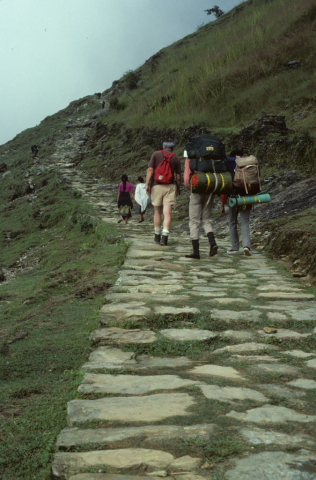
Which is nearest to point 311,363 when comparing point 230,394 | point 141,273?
point 230,394

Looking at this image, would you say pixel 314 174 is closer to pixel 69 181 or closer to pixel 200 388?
pixel 200 388

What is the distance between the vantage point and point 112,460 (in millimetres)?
1740

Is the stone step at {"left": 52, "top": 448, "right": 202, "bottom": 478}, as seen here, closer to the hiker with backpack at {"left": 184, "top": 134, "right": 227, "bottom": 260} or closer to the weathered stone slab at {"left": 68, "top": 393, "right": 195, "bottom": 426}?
the weathered stone slab at {"left": 68, "top": 393, "right": 195, "bottom": 426}

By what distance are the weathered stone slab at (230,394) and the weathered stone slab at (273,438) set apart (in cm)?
32

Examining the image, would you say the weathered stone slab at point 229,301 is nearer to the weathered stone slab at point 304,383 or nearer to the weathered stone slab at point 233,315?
the weathered stone slab at point 233,315

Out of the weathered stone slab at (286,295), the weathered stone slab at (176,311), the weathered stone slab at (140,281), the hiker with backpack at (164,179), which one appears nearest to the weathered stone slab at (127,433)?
the weathered stone slab at (176,311)

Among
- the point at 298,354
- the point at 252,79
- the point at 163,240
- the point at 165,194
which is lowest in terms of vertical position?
the point at 298,354

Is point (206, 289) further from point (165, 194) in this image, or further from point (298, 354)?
point (165, 194)

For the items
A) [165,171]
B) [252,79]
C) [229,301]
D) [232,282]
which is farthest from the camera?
[252,79]

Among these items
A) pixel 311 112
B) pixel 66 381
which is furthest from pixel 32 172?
pixel 66 381

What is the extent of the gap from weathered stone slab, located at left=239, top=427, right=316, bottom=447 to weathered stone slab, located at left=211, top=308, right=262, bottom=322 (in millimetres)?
1681

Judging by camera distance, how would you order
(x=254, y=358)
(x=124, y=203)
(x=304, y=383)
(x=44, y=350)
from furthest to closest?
(x=124, y=203)
(x=44, y=350)
(x=254, y=358)
(x=304, y=383)

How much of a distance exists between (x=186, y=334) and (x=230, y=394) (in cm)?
103

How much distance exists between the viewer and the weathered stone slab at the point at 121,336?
10.5 ft
